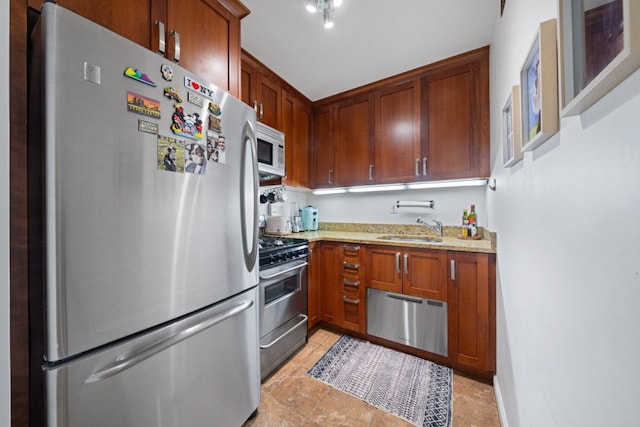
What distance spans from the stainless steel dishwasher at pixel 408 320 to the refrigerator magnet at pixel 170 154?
1.77 meters

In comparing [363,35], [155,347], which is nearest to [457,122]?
[363,35]

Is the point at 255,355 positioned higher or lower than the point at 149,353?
lower

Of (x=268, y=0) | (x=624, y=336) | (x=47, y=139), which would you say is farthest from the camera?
(x=268, y=0)

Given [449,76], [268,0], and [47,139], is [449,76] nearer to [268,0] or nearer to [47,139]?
[268,0]

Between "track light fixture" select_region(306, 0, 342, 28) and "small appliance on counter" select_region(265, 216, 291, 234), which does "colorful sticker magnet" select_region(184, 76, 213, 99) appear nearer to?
"track light fixture" select_region(306, 0, 342, 28)

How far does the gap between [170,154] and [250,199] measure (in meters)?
0.45

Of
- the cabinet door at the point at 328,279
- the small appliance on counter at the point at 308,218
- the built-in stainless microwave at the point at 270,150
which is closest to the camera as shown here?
the built-in stainless microwave at the point at 270,150

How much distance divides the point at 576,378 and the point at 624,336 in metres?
0.23

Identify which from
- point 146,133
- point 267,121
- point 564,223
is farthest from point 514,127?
point 267,121

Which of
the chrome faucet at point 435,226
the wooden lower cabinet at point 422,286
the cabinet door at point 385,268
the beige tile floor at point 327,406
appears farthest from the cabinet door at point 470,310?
the chrome faucet at point 435,226

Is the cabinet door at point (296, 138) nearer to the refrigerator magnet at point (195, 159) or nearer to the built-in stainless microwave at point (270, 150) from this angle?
the built-in stainless microwave at point (270, 150)

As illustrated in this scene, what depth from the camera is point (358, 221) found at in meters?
2.86

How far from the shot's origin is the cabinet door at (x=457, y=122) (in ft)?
6.55

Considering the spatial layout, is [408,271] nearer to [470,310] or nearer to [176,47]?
[470,310]
